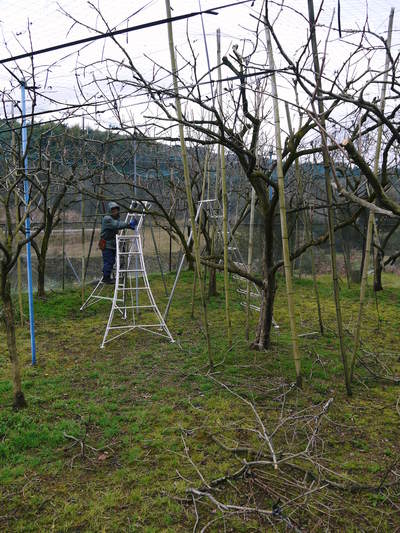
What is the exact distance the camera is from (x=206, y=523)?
90.2 inches

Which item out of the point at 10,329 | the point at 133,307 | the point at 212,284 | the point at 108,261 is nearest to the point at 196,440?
the point at 10,329

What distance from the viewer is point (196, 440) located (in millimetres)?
3092

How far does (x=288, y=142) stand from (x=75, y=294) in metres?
5.24

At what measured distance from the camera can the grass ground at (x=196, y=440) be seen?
7.73ft

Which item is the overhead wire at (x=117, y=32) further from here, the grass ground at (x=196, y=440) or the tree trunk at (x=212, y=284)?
the tree trunk at (x=212, y=284)

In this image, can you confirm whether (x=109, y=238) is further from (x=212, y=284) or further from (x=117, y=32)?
(x=117, y=32)

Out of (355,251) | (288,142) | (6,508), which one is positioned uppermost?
(288,142)

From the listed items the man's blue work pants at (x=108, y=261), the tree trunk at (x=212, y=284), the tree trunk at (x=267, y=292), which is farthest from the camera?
the tree trunk at (x=212, y=284)

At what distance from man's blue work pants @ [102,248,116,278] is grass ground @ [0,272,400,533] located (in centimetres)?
175

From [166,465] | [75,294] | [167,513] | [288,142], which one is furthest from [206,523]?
[75,294]

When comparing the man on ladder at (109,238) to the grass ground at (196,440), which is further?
the man on ladder at (109,238)

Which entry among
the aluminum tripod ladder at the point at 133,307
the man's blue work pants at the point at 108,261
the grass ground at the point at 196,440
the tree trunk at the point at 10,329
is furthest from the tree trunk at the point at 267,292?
the man's blue work pants at the point at 108,261

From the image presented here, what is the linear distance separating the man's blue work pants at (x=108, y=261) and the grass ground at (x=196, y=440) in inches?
68.8

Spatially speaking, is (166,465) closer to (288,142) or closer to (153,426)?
(153,426)
